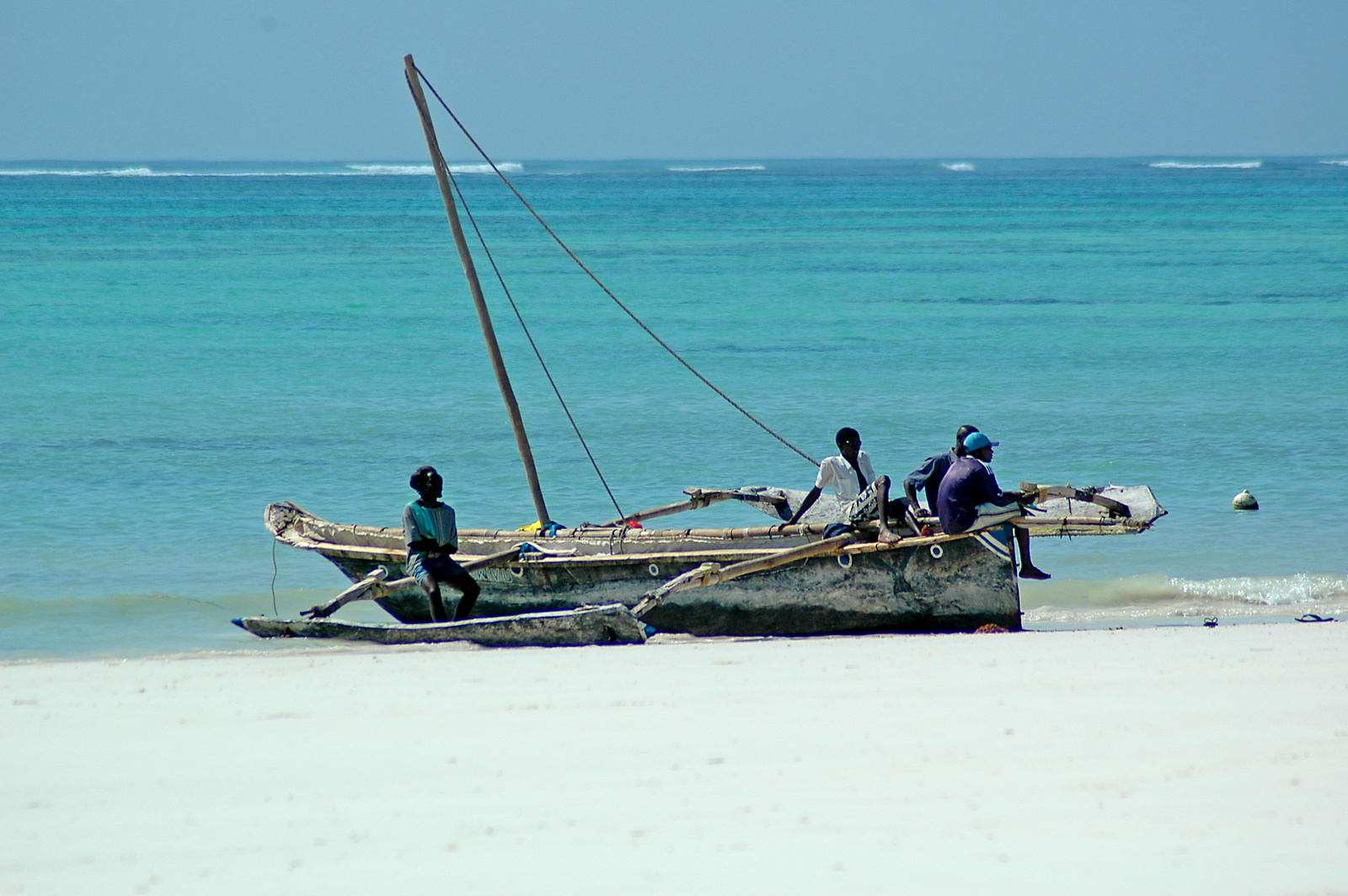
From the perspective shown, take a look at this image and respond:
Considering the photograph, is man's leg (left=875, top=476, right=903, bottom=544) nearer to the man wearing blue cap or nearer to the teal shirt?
the man wearing blue cap

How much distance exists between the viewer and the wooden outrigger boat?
8008 millimetres

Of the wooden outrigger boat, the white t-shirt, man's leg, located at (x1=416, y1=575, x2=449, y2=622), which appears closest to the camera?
the wooden outrigger boat

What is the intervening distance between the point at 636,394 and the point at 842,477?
40.8 feet

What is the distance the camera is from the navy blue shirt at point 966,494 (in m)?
7.90

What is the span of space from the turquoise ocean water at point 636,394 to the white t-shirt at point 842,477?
6.22 ft

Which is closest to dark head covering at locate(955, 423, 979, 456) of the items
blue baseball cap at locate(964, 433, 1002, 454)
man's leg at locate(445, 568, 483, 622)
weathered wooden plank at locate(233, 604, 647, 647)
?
blue baseball cap at locate(964, 433, 1002, 454)

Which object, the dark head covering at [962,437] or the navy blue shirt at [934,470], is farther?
the navy blue shirt at [934,470]

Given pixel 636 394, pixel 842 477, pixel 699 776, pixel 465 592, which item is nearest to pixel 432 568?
pixel 465 592

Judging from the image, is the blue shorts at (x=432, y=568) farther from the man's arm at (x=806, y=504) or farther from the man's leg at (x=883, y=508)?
the man's leg at (x=883, y=508)

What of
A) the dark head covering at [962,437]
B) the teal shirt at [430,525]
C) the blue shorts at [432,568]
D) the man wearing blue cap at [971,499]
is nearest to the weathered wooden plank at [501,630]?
the blue shorts at [432,568]

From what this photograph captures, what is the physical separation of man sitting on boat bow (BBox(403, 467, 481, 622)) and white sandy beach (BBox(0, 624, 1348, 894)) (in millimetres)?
1308

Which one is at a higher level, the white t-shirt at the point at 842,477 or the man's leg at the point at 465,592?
the white t-shirt at the point at 842,477

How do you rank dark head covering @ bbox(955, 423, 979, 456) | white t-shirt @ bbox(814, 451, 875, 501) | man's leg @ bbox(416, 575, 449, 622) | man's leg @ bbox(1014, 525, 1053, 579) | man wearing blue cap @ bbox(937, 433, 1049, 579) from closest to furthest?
1. man wearing blue cap @ bbox(937, 433, 1049, 579)
2. dark head covering @ bbox(955, 423, 979, 456)
3. man's leg @ bbox(1014, 525, 1053, 579)
4. man's leg @ bbox(416, 575, 449, 622)
5. white t-shirt @ bbox(814, 451, 875, 501)

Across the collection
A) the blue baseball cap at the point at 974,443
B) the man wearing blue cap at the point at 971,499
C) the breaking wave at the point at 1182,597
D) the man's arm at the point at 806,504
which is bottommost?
the breaking wave at the point at 1182,597
